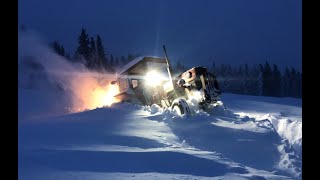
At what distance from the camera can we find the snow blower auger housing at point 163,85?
47.2 feet

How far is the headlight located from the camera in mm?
16969

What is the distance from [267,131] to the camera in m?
11.7

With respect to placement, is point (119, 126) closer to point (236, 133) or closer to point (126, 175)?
point (236, 133)

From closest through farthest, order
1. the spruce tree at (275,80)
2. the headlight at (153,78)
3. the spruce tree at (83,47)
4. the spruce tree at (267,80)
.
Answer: the headlight at (153,78) < the spruce tree at (83,47) < the spruce tree at (267,80) < the spruce tree at (275,80)

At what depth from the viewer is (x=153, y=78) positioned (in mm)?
17297

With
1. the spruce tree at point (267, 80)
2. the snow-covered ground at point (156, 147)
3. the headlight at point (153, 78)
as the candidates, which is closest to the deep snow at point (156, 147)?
the snow-covered ground at point (156, 147)

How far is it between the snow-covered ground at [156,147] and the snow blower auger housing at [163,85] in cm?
65

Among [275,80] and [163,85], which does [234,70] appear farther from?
[163,85]

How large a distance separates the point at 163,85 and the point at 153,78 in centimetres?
107

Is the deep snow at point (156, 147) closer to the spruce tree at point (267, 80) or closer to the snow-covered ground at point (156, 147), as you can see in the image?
the snow-covered ground at point (156, 147)

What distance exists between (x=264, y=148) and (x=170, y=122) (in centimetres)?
311

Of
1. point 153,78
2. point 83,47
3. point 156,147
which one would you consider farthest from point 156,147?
point 83,47
